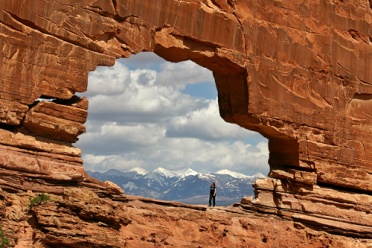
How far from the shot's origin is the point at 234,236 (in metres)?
25.1

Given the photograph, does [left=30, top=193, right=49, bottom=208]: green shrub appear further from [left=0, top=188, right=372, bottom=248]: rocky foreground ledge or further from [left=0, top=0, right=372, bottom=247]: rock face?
[left=0, top=0, right=372, bottom=247]: rock face

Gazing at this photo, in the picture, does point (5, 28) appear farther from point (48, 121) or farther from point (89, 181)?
point (89, 181)

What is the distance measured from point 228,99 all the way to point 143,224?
5752 millimetres

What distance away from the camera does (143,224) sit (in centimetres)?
2305

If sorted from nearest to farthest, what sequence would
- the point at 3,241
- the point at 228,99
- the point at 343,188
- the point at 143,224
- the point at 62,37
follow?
the point at 3,241 → the point at 62,37 → the point at 143,224 → the point at 228,99 → the point at 343,188

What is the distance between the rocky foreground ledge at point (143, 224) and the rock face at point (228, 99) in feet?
0.14

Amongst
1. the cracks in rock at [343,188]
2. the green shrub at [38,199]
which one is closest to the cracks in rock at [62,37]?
the green shrub at [38,199]

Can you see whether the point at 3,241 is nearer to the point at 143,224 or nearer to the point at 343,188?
the point at 143,224

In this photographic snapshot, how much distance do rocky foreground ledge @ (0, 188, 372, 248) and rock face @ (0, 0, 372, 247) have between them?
0.14ft

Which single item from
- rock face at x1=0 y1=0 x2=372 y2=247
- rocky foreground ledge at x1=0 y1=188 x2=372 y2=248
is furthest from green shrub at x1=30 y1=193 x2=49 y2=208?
rock face at x1=0 y1=0 x2=372 y2=247

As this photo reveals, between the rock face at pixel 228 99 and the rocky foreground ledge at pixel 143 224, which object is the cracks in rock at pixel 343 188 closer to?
the rock face at pixel 228 99

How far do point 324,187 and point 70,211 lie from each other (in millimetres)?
10174

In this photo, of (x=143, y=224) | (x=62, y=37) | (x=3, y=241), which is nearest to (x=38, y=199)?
(x=3, y=241)

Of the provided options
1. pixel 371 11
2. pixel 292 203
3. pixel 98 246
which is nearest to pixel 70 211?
pixel 98 246
